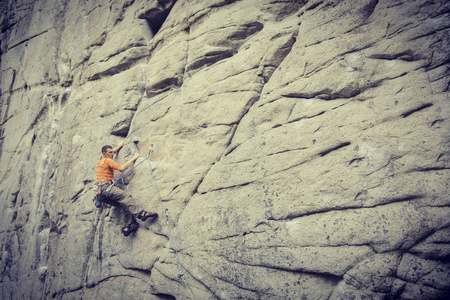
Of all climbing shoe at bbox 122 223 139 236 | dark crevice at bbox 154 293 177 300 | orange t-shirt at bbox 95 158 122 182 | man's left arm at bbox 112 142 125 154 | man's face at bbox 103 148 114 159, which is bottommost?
dark crevice at bbox 154 293 177 300

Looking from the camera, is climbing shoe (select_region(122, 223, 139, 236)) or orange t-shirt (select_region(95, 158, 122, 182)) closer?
climbing shoe (select_region(122, 223, 139, 236))

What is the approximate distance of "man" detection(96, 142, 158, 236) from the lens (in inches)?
208

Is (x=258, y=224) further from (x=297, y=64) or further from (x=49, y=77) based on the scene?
(x=49, y=77)

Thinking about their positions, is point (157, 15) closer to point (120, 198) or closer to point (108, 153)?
point (108, 153)

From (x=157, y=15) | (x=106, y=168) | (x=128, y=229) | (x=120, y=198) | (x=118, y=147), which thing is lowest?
(x=128, y=229)

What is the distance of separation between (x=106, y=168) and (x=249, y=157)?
3.23 m

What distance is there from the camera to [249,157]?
4.68 meters

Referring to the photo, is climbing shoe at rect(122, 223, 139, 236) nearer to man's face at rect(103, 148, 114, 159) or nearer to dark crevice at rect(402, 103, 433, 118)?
man's face at rect(103, 148, 114, 159)

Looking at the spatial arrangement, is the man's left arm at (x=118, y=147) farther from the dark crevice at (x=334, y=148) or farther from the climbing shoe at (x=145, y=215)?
the dark crevice at (x=334, y=148)

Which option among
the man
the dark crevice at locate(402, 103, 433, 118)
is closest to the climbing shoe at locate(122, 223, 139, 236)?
Answer: the man

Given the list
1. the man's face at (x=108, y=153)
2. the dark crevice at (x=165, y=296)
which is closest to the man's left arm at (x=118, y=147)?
the man's face at (x=108, y=153)

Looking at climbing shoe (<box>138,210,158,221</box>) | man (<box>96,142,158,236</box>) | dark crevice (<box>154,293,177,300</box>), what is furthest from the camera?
man (<box>96,142,158,236</box>)

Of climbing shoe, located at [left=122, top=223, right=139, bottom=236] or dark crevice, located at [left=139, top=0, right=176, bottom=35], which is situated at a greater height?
dark crevice, located at [left=139, top=0, right=176, bottom=35]

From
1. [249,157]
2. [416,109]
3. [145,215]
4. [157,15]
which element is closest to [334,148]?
[416,109]
